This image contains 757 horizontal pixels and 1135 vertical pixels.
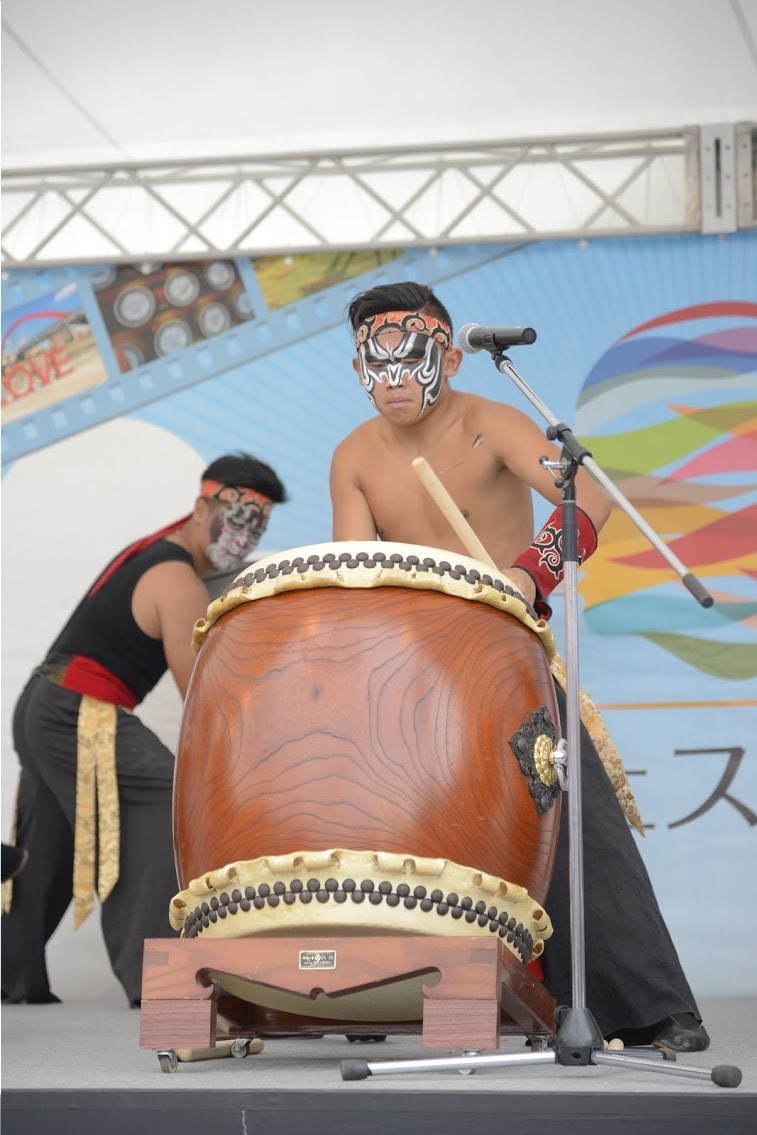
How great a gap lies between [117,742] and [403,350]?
169 cm

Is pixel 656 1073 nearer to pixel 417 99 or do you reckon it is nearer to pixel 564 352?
pixel 564 352

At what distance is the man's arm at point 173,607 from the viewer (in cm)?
412

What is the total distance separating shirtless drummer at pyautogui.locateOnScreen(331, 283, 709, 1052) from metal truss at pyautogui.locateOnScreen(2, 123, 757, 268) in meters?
1.58

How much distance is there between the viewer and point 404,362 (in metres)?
2.91

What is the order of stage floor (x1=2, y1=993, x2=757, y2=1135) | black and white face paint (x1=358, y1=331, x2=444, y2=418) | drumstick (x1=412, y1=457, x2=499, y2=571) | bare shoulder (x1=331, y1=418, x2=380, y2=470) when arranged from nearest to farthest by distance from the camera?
stage floor (x1=2, y1=993, x2=757, y2=1135), drumstick (x1=412, y1=457, x2=499, y2=571), black and white face paint (x1=358, y1=331, x2=444, y2=418), bare shoulder (x1=331, y1=418, x2=380, y2=470)

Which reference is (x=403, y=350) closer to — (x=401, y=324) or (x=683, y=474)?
(x=401, y=324)

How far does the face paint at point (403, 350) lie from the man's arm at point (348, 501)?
21 centimetres

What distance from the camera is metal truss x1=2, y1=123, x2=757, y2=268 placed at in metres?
4.42

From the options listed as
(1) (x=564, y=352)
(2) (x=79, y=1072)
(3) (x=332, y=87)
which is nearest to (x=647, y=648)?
(1) (x=564, y=352)

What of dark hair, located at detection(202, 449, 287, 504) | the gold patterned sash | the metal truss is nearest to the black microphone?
dark hair, located at detection(202, 449, 287, 504)

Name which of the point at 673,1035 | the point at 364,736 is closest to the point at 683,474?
the point at 673,1035

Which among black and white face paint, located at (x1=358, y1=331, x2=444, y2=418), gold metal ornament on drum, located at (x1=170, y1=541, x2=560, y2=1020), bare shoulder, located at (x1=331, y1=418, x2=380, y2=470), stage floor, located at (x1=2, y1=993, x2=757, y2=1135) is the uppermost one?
black and white face paint, located at (x1=358, y1=331, x2=444, y2=418)

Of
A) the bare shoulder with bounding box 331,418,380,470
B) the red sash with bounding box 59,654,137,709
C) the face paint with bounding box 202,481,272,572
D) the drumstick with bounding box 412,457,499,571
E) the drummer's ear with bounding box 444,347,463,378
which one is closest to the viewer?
the drumstick with bounding box 412,457,499,571

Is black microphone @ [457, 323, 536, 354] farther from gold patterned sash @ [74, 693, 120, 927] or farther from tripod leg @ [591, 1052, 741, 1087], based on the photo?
gold patterned sash @ [74, 693, 120, 927]
